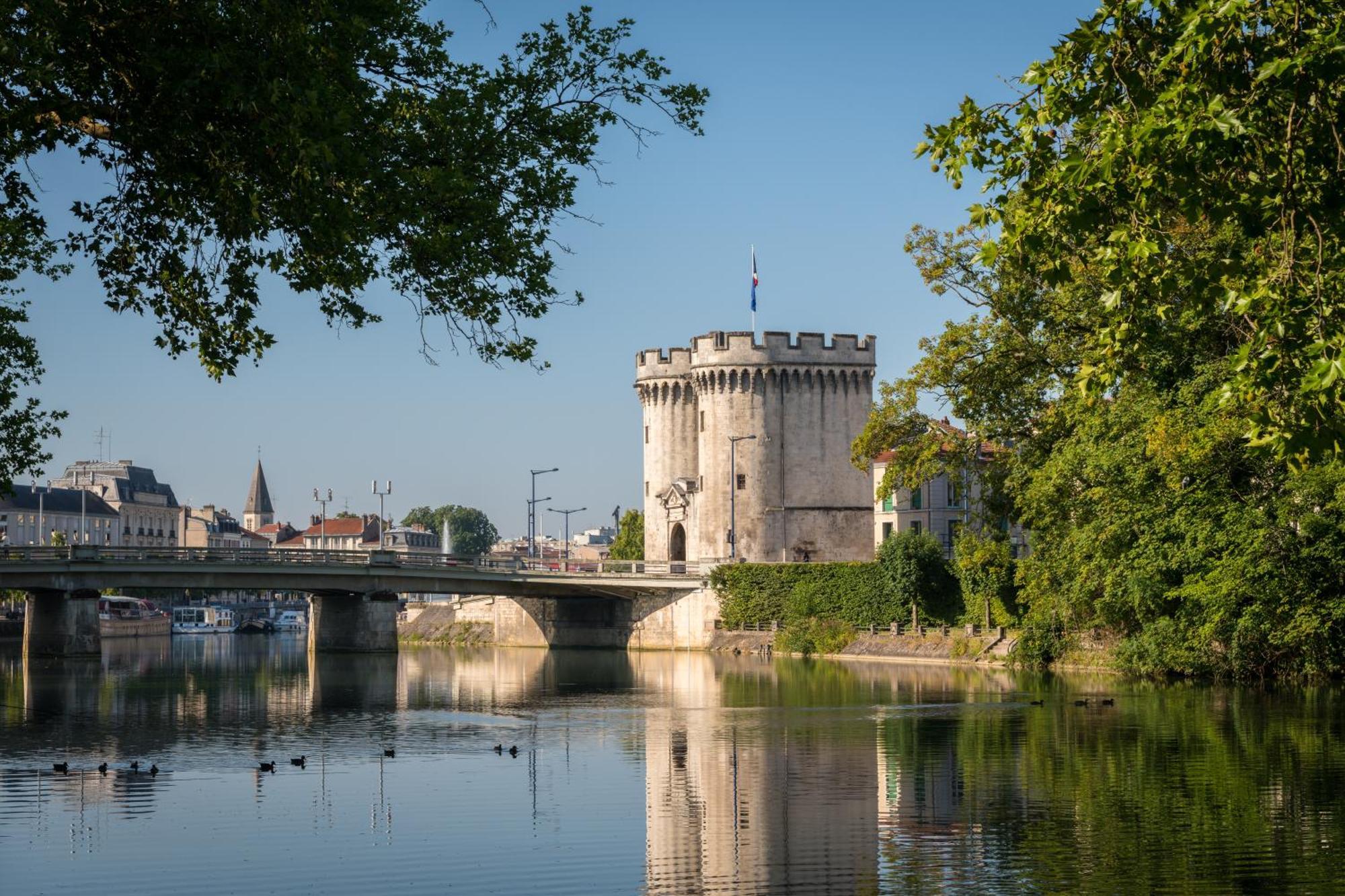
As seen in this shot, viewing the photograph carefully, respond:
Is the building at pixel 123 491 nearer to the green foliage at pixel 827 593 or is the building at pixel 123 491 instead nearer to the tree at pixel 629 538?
the tree at pixel 629 538

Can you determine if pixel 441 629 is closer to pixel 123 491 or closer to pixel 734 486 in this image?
pixel 734 486

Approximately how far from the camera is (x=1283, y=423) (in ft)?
52.0

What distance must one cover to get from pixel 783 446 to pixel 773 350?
5377 millimetres

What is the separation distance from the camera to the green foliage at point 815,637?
A: 75.5 meters

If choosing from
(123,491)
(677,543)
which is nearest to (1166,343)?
(677,543)

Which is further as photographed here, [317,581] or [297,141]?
[317,581]

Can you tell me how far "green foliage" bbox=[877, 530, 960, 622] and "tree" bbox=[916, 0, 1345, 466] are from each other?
5476 cm

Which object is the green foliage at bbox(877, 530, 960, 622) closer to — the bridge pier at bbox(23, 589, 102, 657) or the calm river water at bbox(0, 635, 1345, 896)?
the calm river water at bbox(0, 635, 1345, 896)

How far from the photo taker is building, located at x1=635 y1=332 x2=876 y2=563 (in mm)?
96062

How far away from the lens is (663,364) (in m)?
103

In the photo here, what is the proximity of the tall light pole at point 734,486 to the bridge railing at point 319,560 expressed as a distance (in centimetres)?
283

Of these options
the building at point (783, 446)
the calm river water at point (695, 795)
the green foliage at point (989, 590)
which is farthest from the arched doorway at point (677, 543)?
the calm river water at point (695, 795)

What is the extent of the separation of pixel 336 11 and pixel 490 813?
10865mm

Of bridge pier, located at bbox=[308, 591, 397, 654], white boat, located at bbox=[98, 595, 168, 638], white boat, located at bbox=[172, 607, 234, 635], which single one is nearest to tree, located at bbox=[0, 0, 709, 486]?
bridge pier, located at bbox=[308, 591, 397, 654]
